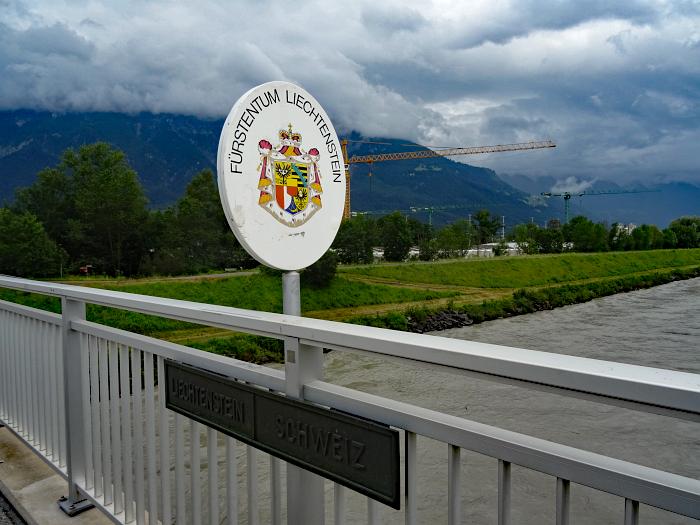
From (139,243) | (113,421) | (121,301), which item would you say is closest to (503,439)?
(121,301)

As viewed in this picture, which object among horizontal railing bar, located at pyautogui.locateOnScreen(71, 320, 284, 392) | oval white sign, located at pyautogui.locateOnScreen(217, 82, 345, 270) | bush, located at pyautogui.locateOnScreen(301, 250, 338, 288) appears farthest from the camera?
bush, located at pyautogui.locateOnScreen(301, 250, 338, 288)

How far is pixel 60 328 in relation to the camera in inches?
80.1

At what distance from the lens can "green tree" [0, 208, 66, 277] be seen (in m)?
17.5

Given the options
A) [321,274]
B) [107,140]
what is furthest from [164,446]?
[107,140]

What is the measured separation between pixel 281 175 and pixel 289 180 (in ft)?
0.13

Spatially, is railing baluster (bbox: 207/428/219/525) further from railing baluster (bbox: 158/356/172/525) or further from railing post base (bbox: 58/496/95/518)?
railing post base (bbox: 58/496/95/518)

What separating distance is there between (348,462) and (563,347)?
15642 millimetres

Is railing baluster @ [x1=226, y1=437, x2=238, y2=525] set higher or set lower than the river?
higher

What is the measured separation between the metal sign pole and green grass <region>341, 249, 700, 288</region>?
20895 mm

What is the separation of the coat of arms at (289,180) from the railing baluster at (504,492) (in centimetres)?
128

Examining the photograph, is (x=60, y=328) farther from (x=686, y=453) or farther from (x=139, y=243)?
(x=139, y=243)

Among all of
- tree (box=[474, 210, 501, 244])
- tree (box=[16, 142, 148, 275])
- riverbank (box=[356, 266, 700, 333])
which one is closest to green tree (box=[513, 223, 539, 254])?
tree (box=[474, 210, 501, 244])

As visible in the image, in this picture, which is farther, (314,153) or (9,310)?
(9,310)

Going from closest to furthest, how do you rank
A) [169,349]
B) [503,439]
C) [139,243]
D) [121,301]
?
[503,439], [169,349], [121,301], [139,243]
